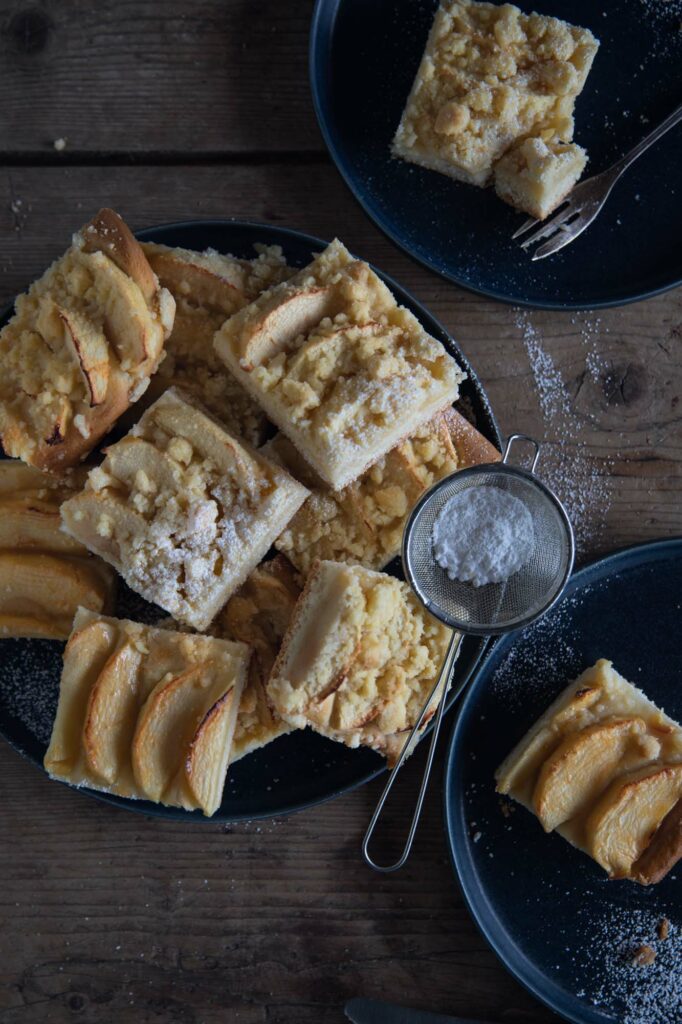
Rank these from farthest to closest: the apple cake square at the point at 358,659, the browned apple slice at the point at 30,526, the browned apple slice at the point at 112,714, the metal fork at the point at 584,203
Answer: the metal fork at the point at 584,203 → the browned apple slice at the point at 30,526 → the browned apple slice at the point at 112,714 → the apple cake square at the point at 358,659

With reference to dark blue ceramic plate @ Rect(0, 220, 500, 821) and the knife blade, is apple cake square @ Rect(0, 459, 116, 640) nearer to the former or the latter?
dark blue ceramic plate @ Rect(0, 220, 500, 821)

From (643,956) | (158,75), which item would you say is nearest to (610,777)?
(643,956)

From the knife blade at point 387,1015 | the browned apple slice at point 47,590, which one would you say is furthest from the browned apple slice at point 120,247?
Answer: the knife blade at point 387,1015

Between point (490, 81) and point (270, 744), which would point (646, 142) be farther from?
point (270, 744)

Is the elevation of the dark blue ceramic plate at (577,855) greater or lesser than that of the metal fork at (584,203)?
lesser

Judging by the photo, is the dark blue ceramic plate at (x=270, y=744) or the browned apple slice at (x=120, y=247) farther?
the dark blue ceramic plate at (x=270, y=744)

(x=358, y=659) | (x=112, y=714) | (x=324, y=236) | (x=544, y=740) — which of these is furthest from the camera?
(x=324, y=236)

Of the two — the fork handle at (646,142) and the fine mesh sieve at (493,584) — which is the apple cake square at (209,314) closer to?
the fine mesh sieve at (493,584)
